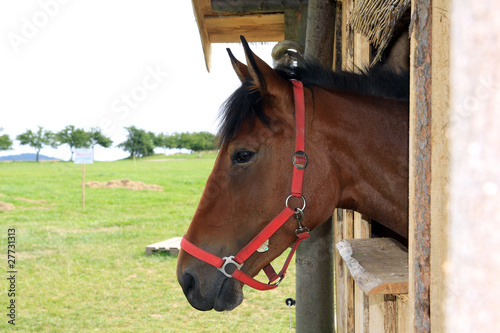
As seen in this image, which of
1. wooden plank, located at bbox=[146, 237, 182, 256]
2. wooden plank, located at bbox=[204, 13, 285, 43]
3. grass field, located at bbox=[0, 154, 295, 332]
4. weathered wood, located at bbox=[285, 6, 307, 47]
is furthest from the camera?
wooden plank, located at bbox=[146, 237, 182, 256]

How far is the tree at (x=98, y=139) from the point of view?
39.4m

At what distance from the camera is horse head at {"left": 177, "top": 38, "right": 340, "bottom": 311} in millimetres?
1562

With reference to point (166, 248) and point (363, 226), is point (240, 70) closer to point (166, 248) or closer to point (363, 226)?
point (363, 226)

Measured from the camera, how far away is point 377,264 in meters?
1.39

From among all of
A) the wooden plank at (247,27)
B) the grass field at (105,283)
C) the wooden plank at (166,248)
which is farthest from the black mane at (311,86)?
the wooden plank at (166,248)

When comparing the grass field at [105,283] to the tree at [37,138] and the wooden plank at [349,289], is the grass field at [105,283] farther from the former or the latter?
the tree at [37,138]

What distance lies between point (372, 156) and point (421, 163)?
2.21 ft

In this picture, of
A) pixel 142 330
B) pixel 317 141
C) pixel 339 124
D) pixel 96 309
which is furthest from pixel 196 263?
pixel 96 309

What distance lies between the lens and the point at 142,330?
4.17m

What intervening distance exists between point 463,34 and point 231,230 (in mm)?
1131

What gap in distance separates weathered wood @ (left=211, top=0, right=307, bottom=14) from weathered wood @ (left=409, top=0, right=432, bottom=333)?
92.3 inches

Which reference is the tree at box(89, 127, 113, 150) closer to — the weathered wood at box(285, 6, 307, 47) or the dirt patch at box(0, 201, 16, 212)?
the dirt patch at box(0, 201, 16, 212)

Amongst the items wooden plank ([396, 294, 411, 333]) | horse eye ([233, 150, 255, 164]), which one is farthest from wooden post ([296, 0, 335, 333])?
horse eye ([233, 150, 255, 164])

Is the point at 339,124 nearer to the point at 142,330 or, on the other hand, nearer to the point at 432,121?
the point at 432,121
